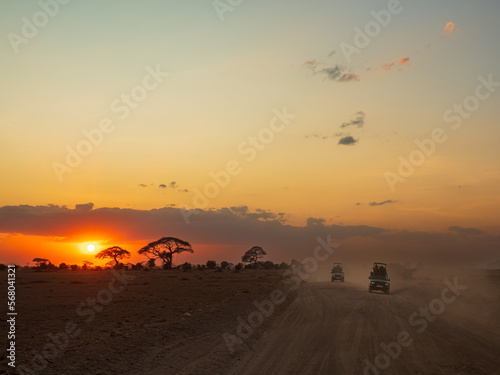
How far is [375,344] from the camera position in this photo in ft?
46.8

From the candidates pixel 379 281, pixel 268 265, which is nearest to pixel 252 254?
pixel 268 265

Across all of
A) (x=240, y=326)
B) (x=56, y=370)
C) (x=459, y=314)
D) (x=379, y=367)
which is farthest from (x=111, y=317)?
(x=459, y=314)

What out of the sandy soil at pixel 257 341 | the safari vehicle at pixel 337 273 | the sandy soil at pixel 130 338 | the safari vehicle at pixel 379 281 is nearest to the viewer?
the sandy soil at pixel 130 338

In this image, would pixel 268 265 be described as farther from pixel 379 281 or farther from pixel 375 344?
pixel 375 344

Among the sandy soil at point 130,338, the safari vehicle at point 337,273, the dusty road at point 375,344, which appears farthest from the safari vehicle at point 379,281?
the safari vehicle at point 337,273

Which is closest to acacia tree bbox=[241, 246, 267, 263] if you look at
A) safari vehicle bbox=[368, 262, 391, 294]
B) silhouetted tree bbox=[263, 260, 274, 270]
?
silhouetted tree bbox=[263, 260, 274, 270]

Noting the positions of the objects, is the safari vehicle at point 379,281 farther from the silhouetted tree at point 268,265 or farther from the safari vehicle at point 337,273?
the silhouetted tree at point 268,265

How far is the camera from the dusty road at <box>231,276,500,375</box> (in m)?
11.2

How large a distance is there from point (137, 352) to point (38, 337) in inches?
198

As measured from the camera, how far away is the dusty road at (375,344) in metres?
11.2

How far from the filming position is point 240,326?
17953 mm

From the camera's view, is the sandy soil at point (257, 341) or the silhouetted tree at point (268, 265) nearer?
the sandy soil at point (257, 341)

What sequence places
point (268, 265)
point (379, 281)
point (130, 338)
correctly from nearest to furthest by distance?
point (130, 338), point (379, 281), point (268, 265)

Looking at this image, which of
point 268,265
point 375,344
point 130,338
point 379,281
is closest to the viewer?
point 130,338
